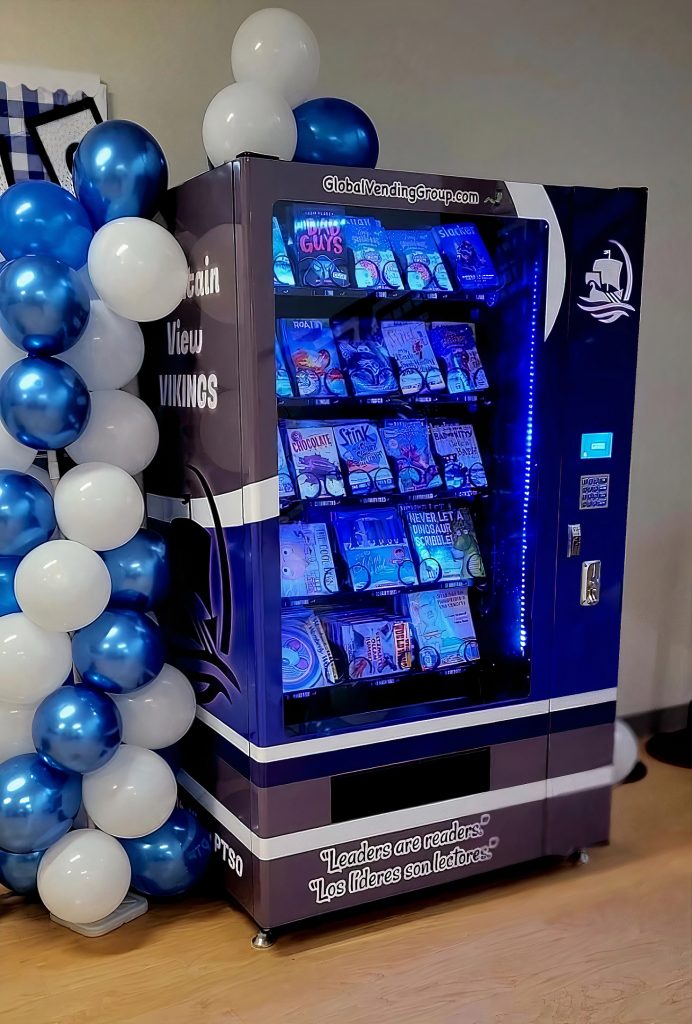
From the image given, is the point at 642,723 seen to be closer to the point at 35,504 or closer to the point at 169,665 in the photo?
the point at 169,665

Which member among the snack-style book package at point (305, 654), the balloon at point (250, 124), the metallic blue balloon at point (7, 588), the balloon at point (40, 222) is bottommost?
the snack-style book package at point (305, 654)

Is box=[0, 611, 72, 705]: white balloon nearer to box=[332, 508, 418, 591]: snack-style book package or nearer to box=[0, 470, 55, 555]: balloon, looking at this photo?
box=[0, 470, 55, 555]: balloon

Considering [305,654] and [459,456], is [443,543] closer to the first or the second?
[459,456]

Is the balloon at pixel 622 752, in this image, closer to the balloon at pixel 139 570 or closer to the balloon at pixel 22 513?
the balloon at pixel 139 570

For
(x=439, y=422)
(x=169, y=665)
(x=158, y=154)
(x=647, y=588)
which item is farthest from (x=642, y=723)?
(x=158, y=154)

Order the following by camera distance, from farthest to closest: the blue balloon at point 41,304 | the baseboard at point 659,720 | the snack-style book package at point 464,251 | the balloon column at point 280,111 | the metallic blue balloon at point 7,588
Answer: the baseboard at point 659,720
the snack-style book package at point 464,251
the metallic blue balloon at point 7,588
the balloon column at point 280,111
the blue balloon at point 41,304

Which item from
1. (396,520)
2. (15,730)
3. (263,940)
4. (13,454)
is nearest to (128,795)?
(15,730)

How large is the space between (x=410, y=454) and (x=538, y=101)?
4.87ft

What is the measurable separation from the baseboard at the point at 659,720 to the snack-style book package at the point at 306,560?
5.86 feet

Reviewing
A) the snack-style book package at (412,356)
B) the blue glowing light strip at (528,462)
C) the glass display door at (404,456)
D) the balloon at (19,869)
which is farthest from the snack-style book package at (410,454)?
the balloon at (19,869)

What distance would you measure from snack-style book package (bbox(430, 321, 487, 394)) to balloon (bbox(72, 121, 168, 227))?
856mm

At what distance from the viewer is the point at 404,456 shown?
267cm

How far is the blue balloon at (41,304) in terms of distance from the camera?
7.16 feet

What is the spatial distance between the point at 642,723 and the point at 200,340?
2447mm
